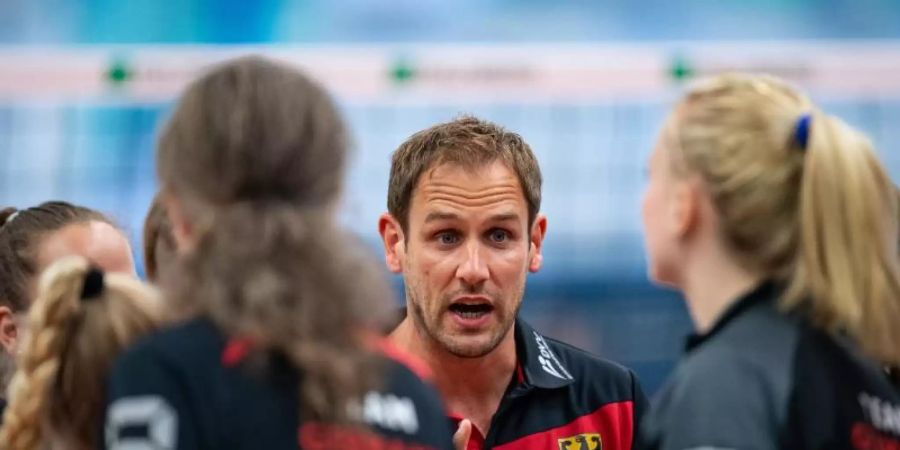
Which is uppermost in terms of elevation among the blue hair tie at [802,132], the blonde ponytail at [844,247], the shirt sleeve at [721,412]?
the blue hair tie at [802,132]

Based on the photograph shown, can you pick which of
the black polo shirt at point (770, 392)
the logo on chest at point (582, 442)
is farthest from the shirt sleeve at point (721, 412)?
the logo on chest at point (582, 442)

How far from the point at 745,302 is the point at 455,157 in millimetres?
1785

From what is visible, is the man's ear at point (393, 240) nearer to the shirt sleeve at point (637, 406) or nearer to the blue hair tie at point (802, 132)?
the shirt sleeve at point (637, 406)

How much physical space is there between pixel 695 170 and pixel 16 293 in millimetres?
2078

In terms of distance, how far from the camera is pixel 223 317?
7.19 ft

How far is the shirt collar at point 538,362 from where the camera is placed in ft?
13.1

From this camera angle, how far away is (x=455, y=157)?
13.9ft

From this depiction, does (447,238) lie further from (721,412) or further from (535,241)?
(721,412)

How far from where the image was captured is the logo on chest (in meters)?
3.89

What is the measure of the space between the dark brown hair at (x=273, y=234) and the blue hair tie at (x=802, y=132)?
32.6 inches

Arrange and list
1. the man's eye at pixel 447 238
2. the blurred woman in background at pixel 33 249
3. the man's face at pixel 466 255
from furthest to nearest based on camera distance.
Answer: the man's eye at pixel 447 238, the man's face at pixel 466 255, the blurred woman in background at pixel 33 249

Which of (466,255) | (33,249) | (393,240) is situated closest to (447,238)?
(466,255)

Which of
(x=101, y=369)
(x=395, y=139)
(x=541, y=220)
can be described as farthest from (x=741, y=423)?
(x=395, y=139)

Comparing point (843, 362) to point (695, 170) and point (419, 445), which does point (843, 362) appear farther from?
point (419, 445)
